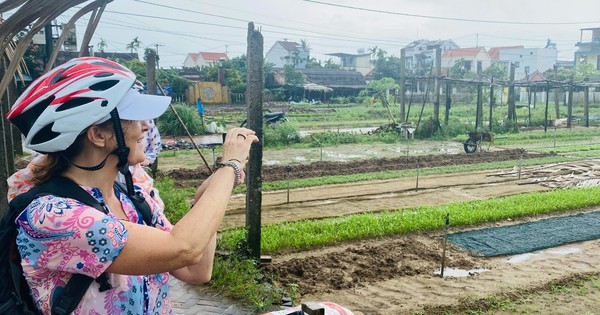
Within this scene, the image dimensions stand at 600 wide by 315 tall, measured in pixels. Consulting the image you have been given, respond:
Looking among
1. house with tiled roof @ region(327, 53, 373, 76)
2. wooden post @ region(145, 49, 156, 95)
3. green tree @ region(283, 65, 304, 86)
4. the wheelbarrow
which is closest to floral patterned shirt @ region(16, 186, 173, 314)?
wooden post @ region(145, 49, 156, 95)

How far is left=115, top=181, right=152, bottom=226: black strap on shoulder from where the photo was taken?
194cm

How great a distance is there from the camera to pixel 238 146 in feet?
6.16

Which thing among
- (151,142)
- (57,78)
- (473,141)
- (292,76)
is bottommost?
(473,141)

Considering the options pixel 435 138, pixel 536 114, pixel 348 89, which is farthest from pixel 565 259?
pixel 348 89

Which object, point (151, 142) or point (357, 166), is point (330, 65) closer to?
point (357, 166)

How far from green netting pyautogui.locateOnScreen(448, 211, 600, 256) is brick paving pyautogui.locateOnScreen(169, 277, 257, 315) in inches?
A: 157

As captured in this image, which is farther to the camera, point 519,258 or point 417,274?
point 519,258

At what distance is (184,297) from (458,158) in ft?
44.4

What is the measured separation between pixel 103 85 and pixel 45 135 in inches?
8.6

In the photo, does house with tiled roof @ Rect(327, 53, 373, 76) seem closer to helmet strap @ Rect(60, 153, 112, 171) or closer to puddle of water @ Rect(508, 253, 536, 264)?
puddle of water @ Rect(508, 253, 536, 264)

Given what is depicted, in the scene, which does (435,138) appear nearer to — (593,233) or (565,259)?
(593,233)

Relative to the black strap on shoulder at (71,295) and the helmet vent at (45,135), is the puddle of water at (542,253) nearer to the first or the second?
the black strap on shoulder at (71,295)

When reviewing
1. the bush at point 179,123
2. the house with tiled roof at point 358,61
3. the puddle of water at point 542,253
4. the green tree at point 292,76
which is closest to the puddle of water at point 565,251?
A: the puddle of water at point 542,253

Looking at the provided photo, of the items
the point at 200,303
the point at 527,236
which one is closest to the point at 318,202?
the point at 527,236
